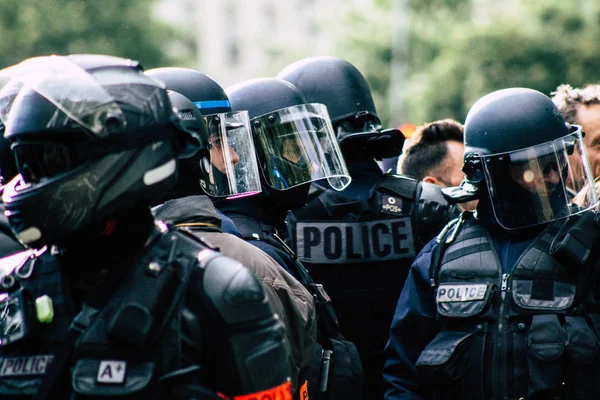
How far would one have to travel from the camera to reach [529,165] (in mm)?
4113

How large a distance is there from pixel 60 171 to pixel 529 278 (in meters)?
2.13

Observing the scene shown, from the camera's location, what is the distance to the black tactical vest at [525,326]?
3.79m

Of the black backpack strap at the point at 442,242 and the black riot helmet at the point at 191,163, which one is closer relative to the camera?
the black riot helmet at the point at 191,163

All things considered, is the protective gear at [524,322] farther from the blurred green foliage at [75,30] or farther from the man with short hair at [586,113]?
the blurred green foliage at [75,30]

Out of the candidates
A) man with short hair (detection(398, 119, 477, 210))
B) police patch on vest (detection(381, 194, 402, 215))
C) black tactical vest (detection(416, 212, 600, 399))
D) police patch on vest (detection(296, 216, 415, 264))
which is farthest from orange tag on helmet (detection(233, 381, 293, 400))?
man with short hair (detection(398, 119, 477, 210))

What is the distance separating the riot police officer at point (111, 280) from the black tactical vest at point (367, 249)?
2435 millimetres

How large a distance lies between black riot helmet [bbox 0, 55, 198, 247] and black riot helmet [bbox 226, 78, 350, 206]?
172 centimetres

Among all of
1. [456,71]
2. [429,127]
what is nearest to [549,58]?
[456,71]

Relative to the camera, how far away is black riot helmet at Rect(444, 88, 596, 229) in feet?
13.4

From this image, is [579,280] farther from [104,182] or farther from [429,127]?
[429,127]

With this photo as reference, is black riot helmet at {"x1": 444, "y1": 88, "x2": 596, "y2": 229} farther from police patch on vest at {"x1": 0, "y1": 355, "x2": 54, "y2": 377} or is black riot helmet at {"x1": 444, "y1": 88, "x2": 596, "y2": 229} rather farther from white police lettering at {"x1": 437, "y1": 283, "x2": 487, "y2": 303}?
police patch on vest at {"x1": 0, "y1": 355, "x2": 54, "y2": 377}

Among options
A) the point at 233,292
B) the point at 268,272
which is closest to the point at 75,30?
the point at 268,272

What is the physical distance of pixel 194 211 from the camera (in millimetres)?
3324

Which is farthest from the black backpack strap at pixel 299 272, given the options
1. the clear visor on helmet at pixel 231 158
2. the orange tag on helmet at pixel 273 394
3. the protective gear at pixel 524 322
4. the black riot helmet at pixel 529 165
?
the orange tag on helmet at pixel 273 394
